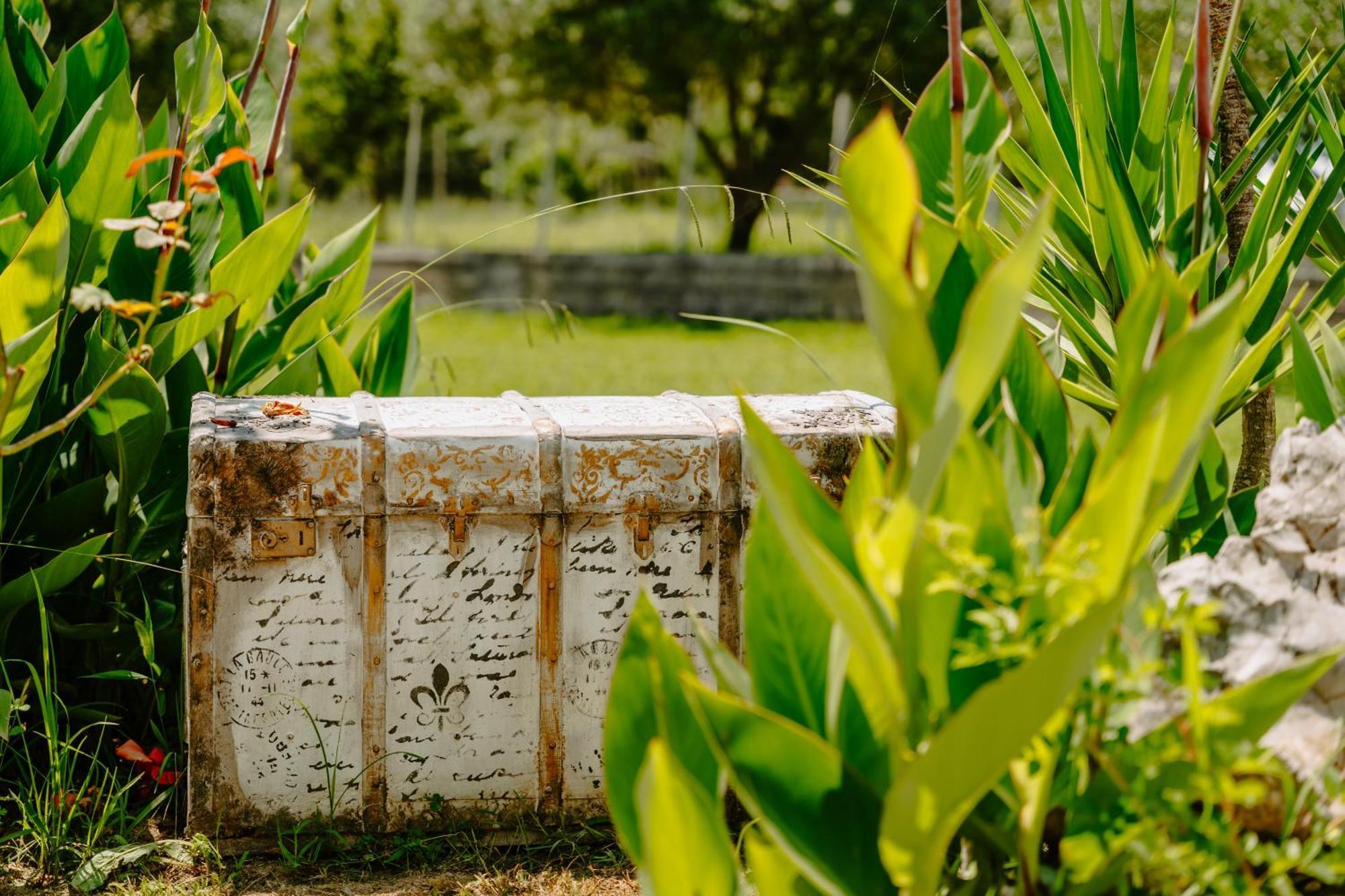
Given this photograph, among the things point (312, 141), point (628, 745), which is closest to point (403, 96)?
point (312, 141)

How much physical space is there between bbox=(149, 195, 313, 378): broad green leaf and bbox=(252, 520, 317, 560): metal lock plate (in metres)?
0.40

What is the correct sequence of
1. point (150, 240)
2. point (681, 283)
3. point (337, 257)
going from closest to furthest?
1. point (150, 240)
2. point (337, 257)
3. point (681, 283)

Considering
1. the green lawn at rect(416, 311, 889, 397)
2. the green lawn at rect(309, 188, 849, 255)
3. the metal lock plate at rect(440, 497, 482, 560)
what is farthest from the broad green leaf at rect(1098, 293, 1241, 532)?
the green lawn at rect(309, 188, 849, 255)

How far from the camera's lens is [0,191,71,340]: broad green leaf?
6.62ft

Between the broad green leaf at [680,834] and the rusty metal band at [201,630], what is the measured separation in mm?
1047

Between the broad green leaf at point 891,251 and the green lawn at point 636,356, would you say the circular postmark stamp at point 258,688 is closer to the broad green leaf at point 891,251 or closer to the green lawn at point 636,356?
the broad green leaf at point 891,251

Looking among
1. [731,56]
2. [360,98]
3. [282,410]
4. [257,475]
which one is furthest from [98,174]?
[360,98]

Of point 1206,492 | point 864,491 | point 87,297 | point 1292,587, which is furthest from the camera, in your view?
point 1206,492

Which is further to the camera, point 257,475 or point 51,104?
point 51,104

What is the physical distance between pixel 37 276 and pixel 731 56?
9.99m

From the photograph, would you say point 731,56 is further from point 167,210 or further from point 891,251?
point 891,251

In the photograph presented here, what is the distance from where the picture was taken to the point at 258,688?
204cm

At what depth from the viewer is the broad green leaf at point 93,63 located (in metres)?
2.54

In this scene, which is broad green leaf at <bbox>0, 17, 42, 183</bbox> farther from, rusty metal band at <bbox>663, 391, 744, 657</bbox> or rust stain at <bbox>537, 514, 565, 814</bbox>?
rusty metal band at <bbox>663, 391, 744, 657</bbox>
